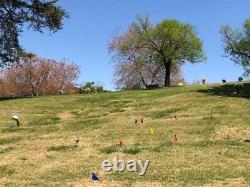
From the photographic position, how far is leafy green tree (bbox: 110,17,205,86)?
59.6m

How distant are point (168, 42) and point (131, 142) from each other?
40723 mm

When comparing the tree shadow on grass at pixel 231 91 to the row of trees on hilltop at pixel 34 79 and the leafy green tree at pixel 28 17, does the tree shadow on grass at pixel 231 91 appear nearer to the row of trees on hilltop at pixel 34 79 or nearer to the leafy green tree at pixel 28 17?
the leafy green tree at pixel 28 17

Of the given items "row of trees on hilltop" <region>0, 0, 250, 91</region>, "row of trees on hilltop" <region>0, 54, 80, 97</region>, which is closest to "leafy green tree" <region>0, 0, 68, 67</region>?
"row of trees on hilltop" <region>0, 0, 250, 91</region>

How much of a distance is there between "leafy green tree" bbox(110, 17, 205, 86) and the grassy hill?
80.6 ft

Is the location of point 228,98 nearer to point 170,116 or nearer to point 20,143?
point 170,116

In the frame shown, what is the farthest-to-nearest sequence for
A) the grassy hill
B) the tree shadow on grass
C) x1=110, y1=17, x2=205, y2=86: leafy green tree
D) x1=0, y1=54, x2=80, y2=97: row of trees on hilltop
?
x1=0, y1=54, x2=80, y2=97: row of trees on hilltop < x1=110, y1=17, x2=205, y2=86: leafy green tree < the tree shadow on grass < the grassy hill

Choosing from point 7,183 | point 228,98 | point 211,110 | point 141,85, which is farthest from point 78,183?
point 141,85

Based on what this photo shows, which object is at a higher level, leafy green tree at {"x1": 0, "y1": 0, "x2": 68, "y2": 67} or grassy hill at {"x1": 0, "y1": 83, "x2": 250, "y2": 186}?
leafy green tree at {"x1": 0, "y1": 0, "x2": 68, "y2": 67}

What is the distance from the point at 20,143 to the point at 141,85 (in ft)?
184

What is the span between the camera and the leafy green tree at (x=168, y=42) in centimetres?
5956

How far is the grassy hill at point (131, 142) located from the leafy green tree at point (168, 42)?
2458 centimetres

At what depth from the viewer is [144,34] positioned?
61.9 metres

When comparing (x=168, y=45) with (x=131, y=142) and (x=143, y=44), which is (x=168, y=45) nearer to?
(x=143, y=44)

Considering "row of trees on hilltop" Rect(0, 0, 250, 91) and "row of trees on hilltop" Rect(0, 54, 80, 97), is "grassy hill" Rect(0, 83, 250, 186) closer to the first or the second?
"row of trees on hilltop" Rect(0, 0, 250, 91)
